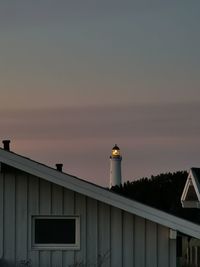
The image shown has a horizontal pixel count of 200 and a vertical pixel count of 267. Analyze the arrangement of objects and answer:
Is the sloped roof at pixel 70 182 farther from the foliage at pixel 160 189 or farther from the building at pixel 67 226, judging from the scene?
the foliage at pixel 160 189

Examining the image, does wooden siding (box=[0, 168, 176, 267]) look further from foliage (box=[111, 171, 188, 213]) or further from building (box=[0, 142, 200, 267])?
foliage (box=[111, 171, 188, 213])

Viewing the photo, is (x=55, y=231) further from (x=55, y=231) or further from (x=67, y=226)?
(x=67, y=226)

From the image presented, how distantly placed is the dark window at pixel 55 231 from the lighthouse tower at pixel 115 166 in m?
33.4

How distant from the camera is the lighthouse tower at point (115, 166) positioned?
5022 centimetres

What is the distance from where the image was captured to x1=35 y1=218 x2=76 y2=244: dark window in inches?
647

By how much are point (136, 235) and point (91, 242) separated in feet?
2.84

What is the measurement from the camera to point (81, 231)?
16.3m

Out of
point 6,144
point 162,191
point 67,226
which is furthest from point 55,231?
point 162,191

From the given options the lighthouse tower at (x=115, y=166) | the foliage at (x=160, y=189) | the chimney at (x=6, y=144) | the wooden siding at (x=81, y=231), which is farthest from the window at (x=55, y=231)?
the lighthouse tower at (x=115, y=166)

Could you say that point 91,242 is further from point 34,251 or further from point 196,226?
point 196,226

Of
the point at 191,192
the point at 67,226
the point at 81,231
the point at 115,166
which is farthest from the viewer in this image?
the point at 115,166

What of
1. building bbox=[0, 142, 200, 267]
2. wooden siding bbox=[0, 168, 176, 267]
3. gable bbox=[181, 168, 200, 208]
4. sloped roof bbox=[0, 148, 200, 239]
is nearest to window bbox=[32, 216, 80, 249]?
building bbox=[0, 142, 200, 267]

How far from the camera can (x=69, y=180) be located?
15.9m

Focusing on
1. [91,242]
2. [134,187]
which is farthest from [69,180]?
[134,187]
